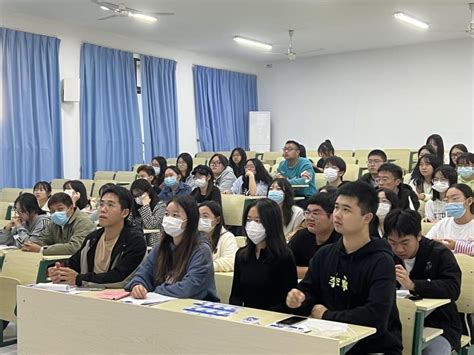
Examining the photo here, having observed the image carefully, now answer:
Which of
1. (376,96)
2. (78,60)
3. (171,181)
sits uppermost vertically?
(78,60)

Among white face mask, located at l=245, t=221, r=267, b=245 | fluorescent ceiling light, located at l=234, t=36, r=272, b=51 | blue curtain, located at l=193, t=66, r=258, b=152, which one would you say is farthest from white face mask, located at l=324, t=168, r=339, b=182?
blue curtain, located at l=193, t=66, r=258, b=152

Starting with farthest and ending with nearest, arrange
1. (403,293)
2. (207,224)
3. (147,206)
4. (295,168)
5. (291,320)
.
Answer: (295,168) → (147,206) → (207,224) → (403,293) → (291,320)

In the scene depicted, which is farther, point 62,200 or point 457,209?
point 62,200

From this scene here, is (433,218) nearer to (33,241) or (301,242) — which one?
(301,242)

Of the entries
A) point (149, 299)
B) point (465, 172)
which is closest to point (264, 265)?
point (149, 299)

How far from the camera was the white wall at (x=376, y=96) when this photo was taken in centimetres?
1145

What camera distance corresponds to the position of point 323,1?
27.2 feet

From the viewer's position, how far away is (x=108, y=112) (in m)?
10.2

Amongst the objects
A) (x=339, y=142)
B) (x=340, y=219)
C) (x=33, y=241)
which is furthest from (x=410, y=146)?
(x=340, y=219)

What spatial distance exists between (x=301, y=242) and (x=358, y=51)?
9.94m

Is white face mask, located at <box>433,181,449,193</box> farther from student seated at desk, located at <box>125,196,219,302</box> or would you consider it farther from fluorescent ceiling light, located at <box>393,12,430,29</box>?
fluorescent ceiling light, located at <box>393,12,430,29</box>

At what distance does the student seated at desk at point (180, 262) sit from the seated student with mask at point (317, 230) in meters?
0.53

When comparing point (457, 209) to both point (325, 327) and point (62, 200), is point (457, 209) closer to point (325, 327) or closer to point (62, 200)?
point (325, 327)

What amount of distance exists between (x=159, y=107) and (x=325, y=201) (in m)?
8.39
